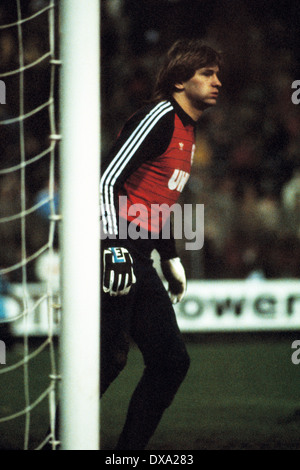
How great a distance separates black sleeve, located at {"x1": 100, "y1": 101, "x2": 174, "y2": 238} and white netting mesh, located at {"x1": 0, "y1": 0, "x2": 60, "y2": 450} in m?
1.32

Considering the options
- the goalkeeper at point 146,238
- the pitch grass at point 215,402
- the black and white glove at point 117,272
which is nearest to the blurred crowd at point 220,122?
the pitch grass at point 215,402

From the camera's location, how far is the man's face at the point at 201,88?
3066mm

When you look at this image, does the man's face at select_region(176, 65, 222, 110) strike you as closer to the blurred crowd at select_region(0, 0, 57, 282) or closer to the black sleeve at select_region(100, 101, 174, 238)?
the black sleeve at select_region(100, 101, 174, 238)

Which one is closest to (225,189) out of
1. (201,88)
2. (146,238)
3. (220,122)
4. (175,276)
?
(220,122)

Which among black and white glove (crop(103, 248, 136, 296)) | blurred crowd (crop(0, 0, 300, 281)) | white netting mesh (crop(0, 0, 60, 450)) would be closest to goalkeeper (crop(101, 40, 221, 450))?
black and white glove (crop(103, 248, 136, 296))

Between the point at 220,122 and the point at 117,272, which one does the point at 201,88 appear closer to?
the point at 117,272

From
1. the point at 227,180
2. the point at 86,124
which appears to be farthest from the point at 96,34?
the point at 227,180

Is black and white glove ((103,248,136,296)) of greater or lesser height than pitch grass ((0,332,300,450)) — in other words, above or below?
above

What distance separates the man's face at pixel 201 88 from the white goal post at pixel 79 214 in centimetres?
61

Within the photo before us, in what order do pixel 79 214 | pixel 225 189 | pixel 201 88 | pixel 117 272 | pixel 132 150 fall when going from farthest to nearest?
pixel 225 189, pixel 201 88, pixel 132 150, pixel 117 272, pixel 79 214

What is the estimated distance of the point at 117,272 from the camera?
Result: 2717 mm

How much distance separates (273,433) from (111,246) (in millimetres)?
1554

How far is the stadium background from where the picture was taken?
4270mm

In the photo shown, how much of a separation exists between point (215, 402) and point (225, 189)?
4000mm
